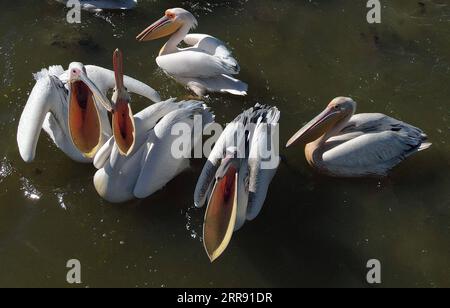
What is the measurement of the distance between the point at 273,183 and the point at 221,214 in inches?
32.8

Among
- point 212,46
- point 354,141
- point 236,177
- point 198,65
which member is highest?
point 212,46

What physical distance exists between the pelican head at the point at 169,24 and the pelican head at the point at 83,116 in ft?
4.44

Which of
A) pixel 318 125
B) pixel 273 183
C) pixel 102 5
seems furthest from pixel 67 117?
pixel 318 125

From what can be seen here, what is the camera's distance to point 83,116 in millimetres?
5449

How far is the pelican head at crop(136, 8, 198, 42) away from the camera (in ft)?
21.2

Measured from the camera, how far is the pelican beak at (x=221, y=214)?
479 centimetres

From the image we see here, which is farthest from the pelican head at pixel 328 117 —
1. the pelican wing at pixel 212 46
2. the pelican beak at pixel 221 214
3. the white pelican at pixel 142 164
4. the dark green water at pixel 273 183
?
the pelican wing at pixel 212 46

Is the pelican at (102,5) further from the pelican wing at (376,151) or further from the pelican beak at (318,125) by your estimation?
the pelican wing at (376,151)

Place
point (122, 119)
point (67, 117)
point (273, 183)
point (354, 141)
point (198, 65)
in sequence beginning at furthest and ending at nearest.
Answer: point (198, 65) < point (273, 183) < point (354, 141) < point (67, 117) < point (122, 119)

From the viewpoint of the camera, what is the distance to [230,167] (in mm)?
5168

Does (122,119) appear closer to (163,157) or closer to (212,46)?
(163,157)

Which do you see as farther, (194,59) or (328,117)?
(194,59)

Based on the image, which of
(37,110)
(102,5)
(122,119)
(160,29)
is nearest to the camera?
(122,119)

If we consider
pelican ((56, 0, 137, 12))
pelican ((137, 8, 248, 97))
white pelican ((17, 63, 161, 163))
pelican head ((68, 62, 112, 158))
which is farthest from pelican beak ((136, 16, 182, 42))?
pelican head ((68, 62, 112, 158))
